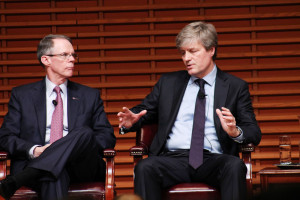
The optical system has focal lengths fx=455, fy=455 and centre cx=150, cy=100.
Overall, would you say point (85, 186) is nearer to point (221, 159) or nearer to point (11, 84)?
point (221, 159)

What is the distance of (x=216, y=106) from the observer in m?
2.77

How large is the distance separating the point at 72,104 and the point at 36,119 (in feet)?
0.82

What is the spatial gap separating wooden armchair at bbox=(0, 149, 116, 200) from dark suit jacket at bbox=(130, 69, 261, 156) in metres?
0.31

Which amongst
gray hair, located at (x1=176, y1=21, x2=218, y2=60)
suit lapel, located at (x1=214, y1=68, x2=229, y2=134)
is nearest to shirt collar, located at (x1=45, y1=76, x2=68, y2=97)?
gray hair, located at (x1=176, y1=21, x2=218, y2=60)

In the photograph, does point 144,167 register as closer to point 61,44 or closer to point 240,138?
point 240,138

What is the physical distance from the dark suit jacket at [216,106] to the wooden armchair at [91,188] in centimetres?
31

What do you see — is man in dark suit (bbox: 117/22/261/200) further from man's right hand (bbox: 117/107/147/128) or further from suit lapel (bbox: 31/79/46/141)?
suit lapel (bbox: 31/79/46/141)

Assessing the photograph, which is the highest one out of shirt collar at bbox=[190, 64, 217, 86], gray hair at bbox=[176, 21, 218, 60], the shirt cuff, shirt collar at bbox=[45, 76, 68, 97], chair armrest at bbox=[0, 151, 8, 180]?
gray hair at bbox=[176, 21, 218, 60]

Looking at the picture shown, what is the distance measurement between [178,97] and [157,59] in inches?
68.9

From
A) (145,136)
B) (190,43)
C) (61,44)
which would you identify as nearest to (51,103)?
(61,44)

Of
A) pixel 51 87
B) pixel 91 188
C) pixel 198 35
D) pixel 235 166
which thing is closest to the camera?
pixel 235 166

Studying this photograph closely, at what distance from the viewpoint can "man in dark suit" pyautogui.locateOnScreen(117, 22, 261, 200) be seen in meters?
2.46

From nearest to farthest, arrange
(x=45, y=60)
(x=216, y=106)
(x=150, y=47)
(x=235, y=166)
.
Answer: (x=235, y=166) < (x=216, y=106) < (x=45, y=60) < (x=150, y=47)

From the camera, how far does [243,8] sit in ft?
15.1
